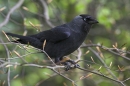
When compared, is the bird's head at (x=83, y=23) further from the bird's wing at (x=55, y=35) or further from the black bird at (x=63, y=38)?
the bird's wing at (x=55, y=35)

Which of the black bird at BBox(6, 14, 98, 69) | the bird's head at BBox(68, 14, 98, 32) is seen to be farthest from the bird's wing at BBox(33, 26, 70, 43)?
the bird's head at BBox(68, 14, 98, 32)

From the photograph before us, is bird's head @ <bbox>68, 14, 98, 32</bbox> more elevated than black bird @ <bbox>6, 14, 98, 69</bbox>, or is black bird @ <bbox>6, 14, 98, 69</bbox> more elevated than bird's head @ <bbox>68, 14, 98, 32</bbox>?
bird's head @ <bbox>68, 14, 98, 32</bbox>

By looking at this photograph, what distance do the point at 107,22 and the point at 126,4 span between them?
118 centimetres

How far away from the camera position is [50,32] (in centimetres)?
545

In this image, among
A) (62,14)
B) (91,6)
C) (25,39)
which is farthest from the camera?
(91,6)

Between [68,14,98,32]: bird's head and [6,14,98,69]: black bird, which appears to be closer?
[6,14,98,69]: black bird

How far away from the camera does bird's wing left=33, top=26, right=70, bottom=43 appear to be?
5.27m

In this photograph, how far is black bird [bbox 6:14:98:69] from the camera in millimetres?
5160

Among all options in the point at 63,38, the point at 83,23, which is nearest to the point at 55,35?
the point at 63,38

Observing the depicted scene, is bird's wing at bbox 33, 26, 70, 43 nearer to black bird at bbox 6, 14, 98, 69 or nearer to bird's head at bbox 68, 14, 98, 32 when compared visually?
black bird at bbox 6, 14, 98, 69

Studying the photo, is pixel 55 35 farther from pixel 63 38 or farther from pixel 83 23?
pixel 83 23

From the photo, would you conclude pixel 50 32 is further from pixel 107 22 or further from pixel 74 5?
pixel 74 5

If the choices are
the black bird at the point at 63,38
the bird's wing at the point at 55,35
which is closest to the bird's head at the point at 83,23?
the black bird at the point at 63,38

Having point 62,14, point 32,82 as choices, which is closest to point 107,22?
point 62,14
